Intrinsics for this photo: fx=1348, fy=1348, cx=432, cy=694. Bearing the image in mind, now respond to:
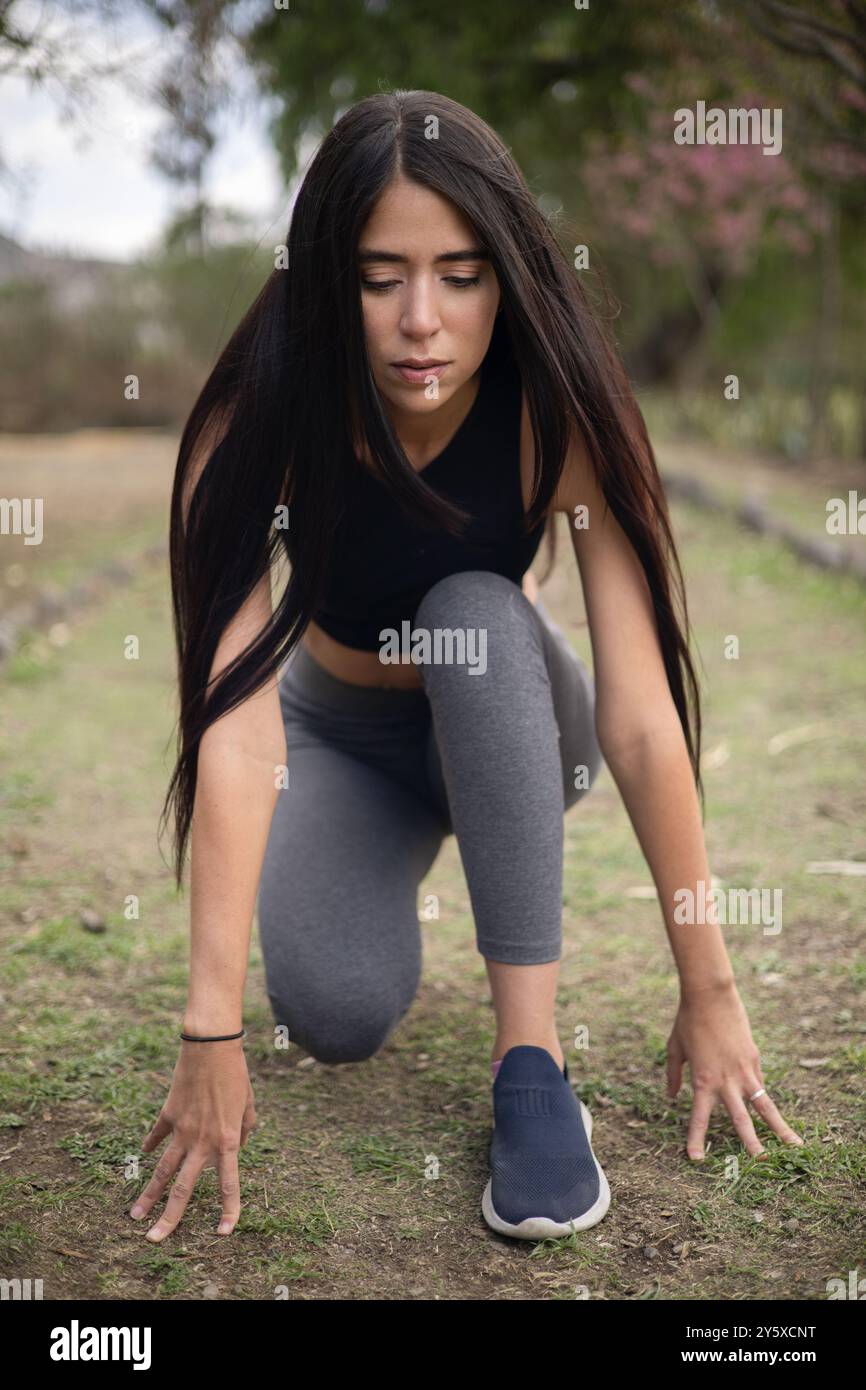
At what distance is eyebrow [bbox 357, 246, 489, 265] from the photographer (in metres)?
1.48

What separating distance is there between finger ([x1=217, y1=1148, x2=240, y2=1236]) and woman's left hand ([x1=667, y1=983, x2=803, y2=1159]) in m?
0.53

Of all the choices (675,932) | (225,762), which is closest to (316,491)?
(225,762)

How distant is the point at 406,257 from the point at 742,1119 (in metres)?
1.06

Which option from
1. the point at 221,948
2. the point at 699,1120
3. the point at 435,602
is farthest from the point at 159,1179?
the point at 435,602

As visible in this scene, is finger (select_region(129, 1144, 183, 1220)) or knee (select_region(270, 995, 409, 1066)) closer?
finger (select_region(129, 1144, 183, 1220))

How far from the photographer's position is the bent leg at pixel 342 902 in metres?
1.73

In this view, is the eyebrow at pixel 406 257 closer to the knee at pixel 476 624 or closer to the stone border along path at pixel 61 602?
the knee at pixel 476 624

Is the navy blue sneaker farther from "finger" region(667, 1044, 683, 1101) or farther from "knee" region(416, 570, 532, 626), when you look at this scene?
"knee" region(416, 570, 532, 626)

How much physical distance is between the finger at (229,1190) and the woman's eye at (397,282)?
953 mm

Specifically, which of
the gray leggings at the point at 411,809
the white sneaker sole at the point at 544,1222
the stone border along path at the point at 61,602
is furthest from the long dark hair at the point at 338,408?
the stone border along path at the point at 61,602

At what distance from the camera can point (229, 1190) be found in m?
1.43

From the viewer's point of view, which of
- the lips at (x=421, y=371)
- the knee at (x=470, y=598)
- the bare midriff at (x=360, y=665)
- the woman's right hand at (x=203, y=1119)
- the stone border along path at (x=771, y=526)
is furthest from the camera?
the stone border along path at (x=771, y=526)

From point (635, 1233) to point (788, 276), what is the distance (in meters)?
12.2

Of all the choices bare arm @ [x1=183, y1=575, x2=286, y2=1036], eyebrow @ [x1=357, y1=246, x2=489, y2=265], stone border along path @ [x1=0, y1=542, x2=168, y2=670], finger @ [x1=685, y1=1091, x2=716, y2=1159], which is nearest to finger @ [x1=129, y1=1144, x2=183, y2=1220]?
bare arm @ [x1=183, y1=575, x2=286, y2=1036]
